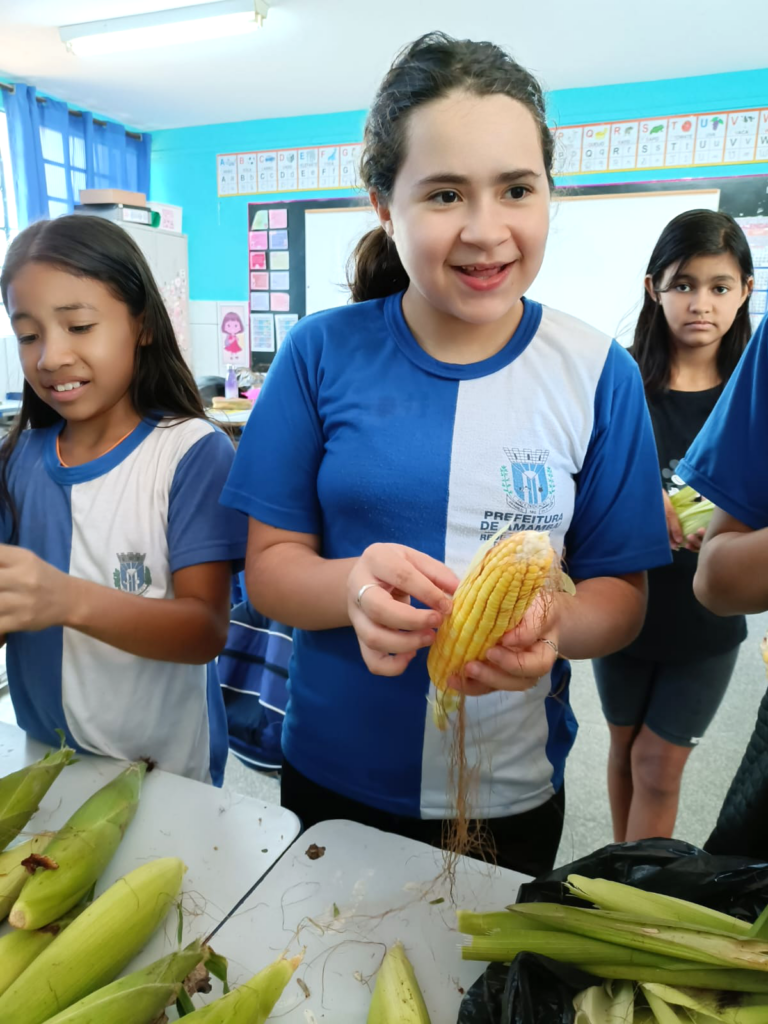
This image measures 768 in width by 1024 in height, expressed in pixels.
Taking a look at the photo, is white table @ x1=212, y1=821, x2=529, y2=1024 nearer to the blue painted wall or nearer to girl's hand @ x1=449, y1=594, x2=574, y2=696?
girl's hand @ x1=449, y1=594, x2=574, y2=696

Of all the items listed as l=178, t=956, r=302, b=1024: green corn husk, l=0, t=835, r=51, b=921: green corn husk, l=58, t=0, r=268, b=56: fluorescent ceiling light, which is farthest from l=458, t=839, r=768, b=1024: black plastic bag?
l=58, t=0, r=268, b=56: fluorescent ceiling light

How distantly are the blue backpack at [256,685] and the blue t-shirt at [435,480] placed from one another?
3.70 ft

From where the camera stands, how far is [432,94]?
866 millimetres

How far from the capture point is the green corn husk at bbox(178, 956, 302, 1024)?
0.63 m

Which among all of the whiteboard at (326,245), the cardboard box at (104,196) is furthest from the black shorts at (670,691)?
the cardboard box at (104,196)

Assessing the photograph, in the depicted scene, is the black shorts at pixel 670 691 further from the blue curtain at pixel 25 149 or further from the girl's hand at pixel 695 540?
the blue curtain at pixel 25 149

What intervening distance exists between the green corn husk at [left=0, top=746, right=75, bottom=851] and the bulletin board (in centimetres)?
540

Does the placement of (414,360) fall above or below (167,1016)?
above

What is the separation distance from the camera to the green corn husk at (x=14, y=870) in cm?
78

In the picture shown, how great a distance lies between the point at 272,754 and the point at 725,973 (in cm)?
178

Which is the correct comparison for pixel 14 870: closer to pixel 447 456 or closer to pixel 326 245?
pixel 447 456

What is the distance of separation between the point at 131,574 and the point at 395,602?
0.68 m

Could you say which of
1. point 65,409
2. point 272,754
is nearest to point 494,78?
point 65,409

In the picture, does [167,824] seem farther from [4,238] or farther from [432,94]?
[4,238]
